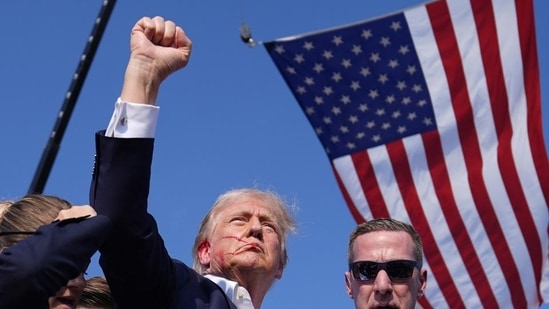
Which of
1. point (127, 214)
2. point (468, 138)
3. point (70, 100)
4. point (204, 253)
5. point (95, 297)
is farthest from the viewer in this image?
point (468, 138)

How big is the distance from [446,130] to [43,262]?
703 centimetres

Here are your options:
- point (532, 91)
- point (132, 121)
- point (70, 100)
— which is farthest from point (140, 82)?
point (532, 91)

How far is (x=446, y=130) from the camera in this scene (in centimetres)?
923

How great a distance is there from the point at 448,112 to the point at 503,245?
126cm

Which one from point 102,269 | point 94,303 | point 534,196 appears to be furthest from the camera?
point 534,196

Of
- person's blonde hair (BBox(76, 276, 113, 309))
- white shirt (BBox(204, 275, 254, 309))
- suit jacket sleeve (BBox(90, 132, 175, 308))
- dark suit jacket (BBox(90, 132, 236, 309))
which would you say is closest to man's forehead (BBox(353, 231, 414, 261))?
white shirt (BBox(204, 275, 254, 309))

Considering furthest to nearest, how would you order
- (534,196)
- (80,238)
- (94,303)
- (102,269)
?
(534,196)
(94,303)
(102,269)
(80,238)

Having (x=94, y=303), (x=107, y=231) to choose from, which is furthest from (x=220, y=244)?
(x=107, y=231)

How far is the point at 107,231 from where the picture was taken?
263 centimetres

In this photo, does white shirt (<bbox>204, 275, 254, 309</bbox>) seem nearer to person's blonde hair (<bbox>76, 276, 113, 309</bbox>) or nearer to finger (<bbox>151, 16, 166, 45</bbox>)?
person's blonde hair (<bbox>76, 276, 113, 309</bbox>)

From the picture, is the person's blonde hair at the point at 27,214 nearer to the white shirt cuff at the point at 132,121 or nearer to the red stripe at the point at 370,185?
the white shirt cuff at the point at 132,121

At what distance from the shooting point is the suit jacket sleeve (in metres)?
2.78

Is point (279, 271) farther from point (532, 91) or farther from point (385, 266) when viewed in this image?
point (532, 91)

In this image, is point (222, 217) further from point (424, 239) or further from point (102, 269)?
point (424, 239)
